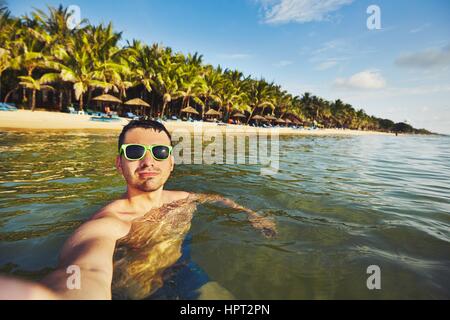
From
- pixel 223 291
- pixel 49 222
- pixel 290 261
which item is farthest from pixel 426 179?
pixel 49 222

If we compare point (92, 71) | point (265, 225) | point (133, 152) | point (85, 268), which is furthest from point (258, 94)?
point (85, 268)

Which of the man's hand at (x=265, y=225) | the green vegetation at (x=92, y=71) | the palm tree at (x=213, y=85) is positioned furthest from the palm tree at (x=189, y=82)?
the man's hand at (x=265, y=225)

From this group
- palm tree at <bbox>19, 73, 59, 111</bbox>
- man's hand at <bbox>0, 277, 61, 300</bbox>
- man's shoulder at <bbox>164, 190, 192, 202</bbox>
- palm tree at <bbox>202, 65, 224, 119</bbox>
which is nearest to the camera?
man's hand at <bbox>0, 277, 61, 300</bbox>

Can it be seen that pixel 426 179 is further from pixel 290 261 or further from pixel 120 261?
pixel 120 261

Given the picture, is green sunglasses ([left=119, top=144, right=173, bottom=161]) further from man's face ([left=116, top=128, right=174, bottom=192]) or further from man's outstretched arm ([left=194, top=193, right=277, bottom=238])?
man's outstretched arm ([left=194, top=193, right=277, bottom=238])

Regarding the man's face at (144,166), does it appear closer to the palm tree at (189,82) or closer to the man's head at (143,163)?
the man's head at (143,163)

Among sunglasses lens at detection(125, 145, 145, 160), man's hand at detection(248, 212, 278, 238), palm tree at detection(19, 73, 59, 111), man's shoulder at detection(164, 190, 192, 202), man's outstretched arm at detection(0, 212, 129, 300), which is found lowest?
man's hand at detection(248, 212, 278, 238)

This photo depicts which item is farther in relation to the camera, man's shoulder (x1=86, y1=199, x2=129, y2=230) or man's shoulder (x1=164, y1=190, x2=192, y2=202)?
man's shoulder (x1=164, y1=190, x2=192, y2=202)

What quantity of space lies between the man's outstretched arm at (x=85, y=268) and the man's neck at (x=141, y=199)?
11.5 inches

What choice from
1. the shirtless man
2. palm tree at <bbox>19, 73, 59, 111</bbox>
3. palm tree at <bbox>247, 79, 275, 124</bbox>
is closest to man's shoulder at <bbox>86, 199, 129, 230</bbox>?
the shirtless man

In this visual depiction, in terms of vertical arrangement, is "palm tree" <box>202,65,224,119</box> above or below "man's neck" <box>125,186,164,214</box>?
above

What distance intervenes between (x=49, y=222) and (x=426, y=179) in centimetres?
859

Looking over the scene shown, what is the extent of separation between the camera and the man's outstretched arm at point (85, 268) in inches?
43.2

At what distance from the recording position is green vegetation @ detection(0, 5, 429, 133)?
21572mm
